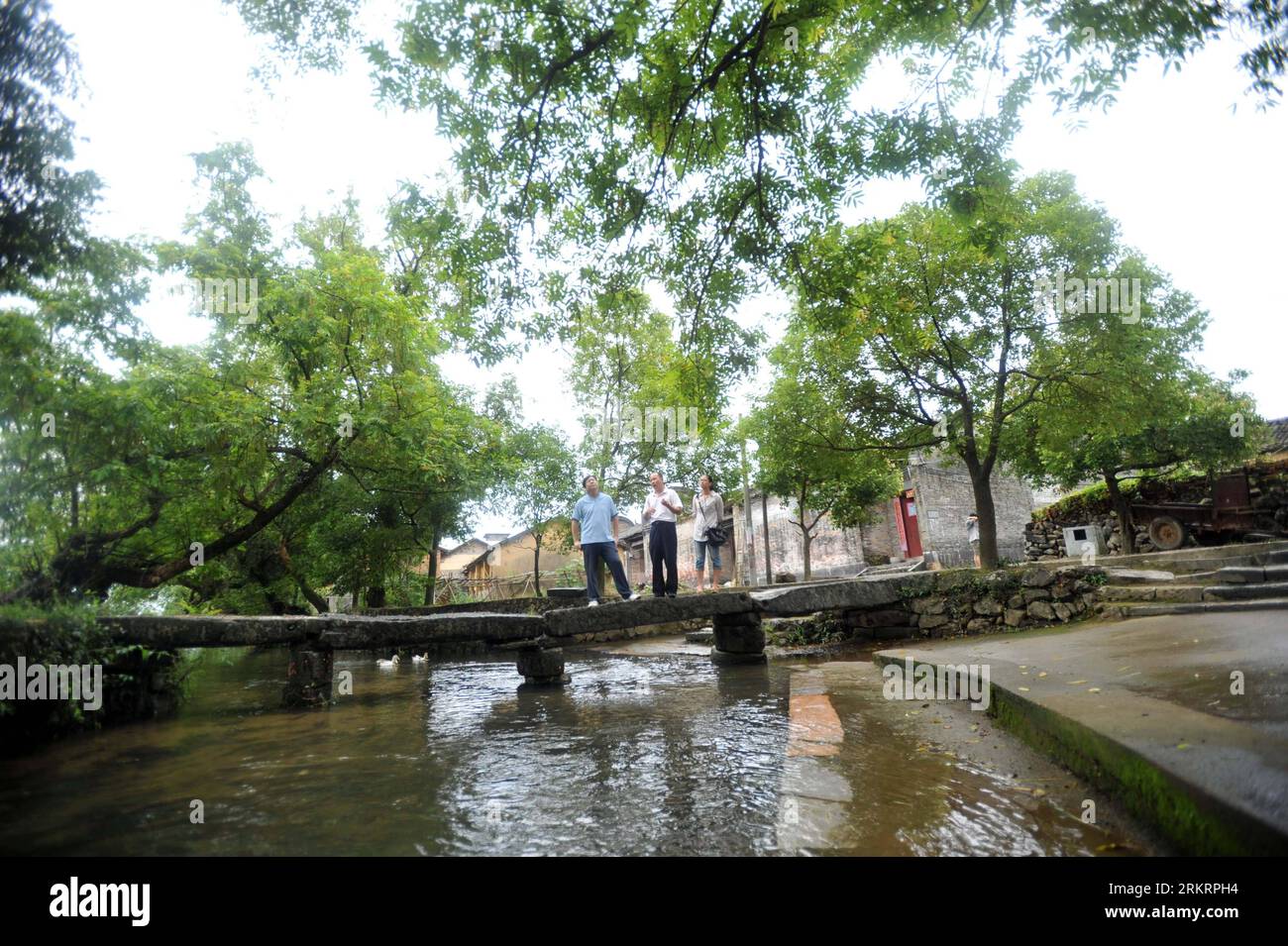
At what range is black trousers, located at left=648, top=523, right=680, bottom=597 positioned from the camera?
26.2ft

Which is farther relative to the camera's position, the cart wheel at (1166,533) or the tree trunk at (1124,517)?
the tree trunk at (1124,517)

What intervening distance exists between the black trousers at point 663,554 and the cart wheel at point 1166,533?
495 inches

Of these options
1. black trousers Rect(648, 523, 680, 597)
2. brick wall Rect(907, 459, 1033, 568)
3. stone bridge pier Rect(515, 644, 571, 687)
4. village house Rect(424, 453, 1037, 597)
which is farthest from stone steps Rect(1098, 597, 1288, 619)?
brick wall Rect(907, 459, 1033, 568)

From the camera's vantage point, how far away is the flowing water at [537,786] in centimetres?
269

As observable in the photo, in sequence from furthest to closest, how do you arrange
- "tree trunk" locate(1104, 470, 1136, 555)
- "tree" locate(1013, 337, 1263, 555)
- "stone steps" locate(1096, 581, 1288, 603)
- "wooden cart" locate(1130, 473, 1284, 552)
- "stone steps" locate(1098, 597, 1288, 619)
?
"tree trunk" locate(1104, 470, 1136, 555) < "wooden cart" locate(1130, 473, 1284, 552) < "tree" locate(1013, 337, 1263, 555) < "stone steps" locate(1096, 581, 1288, 603) < "stone steps" locate(1098, 597, 1288, 619)

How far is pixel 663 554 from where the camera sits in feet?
26.8

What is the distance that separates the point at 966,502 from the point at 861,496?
24.2 feet

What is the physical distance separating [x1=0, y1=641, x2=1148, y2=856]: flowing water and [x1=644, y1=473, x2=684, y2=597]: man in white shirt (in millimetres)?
1885

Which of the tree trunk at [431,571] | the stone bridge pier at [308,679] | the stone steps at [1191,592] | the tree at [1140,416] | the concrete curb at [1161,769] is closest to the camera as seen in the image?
the concrete curb at [1161,769]

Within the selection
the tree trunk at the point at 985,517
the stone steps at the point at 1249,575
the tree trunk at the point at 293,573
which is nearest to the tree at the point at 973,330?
the tree trunk at the point at 985,517

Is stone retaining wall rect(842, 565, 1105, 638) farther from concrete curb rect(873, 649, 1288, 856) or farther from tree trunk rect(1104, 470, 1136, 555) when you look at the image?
tree trunk rect(1104, 470, 1136, 555)

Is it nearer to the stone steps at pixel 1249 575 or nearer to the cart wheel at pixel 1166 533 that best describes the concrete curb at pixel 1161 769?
the stone steps at pixel 1249 575

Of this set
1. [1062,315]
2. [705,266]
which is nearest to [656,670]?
[705,266]

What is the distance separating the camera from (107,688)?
5.85 meters
